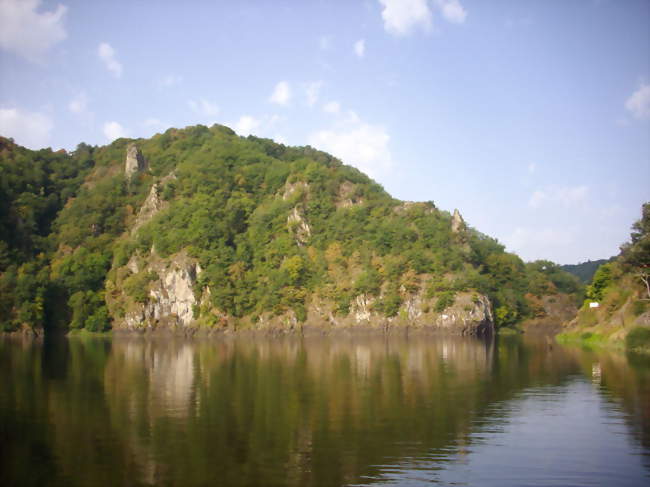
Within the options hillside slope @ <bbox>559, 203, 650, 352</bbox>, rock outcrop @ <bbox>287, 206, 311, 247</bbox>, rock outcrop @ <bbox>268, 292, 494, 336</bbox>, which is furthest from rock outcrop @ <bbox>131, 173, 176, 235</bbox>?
hillside slope @ <bbox>559, 203, 650, 352</bbox>

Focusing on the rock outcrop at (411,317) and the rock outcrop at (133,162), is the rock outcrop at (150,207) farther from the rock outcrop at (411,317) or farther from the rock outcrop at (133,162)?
the rock outcrop at (411,317)

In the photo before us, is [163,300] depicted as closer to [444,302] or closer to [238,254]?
[238,254]

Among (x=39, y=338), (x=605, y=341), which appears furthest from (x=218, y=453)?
(x=39, y=338)

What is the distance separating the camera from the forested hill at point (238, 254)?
11262 centimetres

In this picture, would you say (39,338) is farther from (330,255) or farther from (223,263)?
(330,255)

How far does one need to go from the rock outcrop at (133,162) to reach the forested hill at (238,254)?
0.51 m

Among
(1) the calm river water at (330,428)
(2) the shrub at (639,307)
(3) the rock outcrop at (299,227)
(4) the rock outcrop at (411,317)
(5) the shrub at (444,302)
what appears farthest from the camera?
(3) the rock outcrop at (299,227)

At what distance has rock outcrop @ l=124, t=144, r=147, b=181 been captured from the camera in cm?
15800

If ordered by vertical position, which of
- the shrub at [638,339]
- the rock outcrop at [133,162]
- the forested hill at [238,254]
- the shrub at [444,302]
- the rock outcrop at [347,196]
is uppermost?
the rock outcrop at [133,162]

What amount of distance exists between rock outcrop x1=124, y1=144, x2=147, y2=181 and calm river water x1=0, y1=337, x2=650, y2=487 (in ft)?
407

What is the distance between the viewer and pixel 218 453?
18.8m

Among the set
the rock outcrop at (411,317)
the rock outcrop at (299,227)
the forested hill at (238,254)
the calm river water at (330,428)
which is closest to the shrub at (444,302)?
the forested hill at (238,254)

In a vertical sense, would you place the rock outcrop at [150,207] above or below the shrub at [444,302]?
above

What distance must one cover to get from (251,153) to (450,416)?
145m
